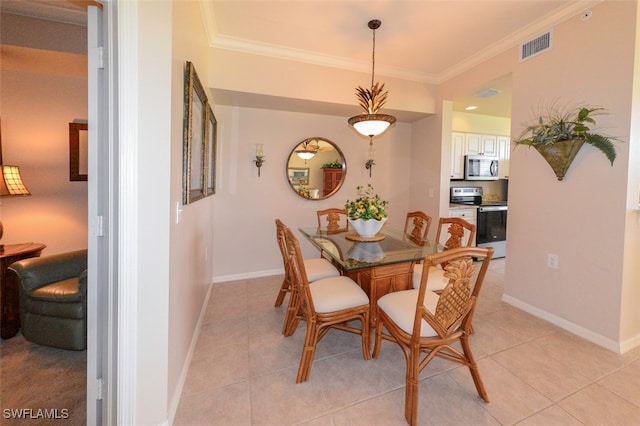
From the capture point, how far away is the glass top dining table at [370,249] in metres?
1.88

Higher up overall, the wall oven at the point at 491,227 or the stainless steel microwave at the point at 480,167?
the stainless steel microwave at the point at 480,167

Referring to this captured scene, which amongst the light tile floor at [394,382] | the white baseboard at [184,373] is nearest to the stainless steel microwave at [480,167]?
the light tile floor at [394,382]

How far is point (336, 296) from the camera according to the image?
186cm

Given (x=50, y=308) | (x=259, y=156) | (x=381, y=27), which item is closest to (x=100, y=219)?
(x=50, y=308)

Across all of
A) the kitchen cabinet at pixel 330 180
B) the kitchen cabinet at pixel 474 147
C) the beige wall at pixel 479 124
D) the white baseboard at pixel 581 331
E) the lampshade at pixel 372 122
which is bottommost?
the white baseboard at pixel 581 331

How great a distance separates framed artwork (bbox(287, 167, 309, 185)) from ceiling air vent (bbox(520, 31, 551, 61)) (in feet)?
9.00

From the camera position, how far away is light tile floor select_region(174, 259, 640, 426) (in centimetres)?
149

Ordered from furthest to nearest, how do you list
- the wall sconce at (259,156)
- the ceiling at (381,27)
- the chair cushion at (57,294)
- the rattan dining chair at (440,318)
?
1. the wall sconce at (259,156)
2. the ceiling at (381,27)
3. the chair cushion at (57,294)
4. the rattan dining chair at (440,318)

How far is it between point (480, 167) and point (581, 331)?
3.21 m

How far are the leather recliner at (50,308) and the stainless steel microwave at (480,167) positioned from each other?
5358mm

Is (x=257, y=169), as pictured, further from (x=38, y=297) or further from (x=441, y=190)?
(x=441, y=190)

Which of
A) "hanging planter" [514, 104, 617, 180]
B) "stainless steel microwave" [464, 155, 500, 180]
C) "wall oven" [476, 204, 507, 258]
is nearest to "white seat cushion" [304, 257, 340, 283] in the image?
"hanging planter" [514, 104, 617, 180]

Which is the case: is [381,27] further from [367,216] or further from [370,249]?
[370,249]

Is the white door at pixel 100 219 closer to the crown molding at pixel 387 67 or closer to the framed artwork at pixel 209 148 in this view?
the framed artwork at pixel 209 148
